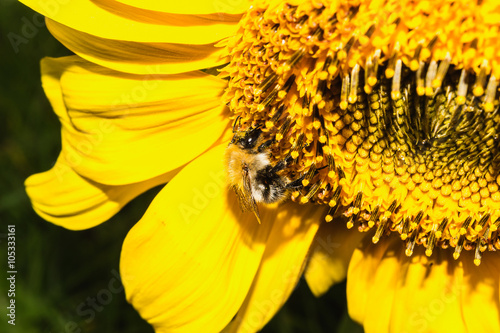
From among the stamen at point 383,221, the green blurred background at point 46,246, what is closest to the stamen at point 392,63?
the stamen at point 383,221

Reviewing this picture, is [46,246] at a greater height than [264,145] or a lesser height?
lesser

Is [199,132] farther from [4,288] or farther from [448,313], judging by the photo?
[4,288]

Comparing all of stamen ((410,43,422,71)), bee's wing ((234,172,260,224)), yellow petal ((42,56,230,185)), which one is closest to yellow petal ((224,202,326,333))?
bee's wing ((234,172,260,224))

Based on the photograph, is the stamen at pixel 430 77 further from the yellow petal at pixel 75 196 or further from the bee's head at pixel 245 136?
the yellow petal at pixel 75 196

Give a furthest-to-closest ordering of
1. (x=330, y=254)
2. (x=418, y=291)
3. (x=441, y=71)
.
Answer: (x=330, y=254) → (x=418, y=291) → (x=441, y=71)

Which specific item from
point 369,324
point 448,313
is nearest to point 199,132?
point 369,324

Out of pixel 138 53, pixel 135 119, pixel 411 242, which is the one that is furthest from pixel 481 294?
pixel 138 53

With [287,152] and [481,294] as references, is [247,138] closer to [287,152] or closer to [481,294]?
[287,152]

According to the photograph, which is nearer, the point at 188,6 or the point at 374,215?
the point at 188,6

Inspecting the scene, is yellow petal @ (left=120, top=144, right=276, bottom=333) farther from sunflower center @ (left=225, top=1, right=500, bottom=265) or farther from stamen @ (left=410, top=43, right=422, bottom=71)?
stamen @ (left=410, top=43, right=422, bottom=71)

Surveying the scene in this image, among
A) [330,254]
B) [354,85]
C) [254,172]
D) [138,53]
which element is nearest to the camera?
[354,85]
